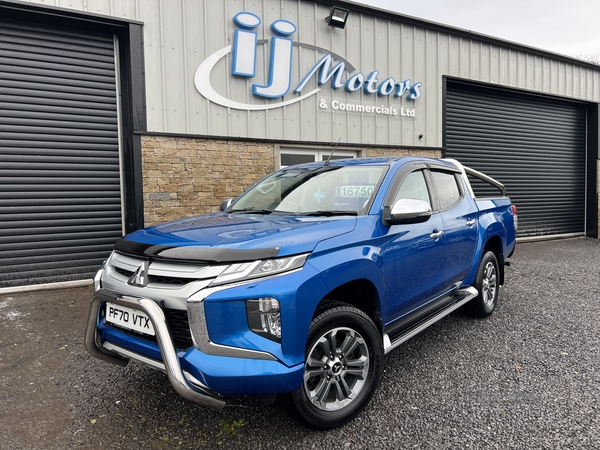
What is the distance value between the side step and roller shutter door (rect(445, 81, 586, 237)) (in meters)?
6.90

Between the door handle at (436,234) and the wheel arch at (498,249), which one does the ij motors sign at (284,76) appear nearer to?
the wheel arch at (498,249)

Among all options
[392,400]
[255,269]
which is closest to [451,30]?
[392,400]

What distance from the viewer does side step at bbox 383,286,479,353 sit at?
293cm

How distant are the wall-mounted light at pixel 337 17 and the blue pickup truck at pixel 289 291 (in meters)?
5.60

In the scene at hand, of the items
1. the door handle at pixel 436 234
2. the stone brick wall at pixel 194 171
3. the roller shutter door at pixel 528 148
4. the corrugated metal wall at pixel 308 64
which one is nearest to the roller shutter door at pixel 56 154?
the stone brick wall at pixel 194 171

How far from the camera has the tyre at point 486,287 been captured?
14.9 ft

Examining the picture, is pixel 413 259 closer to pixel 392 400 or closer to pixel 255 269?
pixel 392 400

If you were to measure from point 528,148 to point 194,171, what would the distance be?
9.54 meters

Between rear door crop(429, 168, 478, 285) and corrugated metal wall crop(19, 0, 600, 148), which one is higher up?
corrugated metal wall crop(19, 0, 600, 148)

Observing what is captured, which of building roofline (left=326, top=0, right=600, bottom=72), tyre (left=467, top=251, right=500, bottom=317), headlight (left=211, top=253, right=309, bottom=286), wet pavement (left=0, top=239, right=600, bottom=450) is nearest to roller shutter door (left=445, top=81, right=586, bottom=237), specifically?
building roofline (left=326, top=0, right=600, bottom=72)

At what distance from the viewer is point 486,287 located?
186 inches

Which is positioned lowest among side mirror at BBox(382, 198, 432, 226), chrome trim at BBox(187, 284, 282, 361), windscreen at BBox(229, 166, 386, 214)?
chrome trim at BBox(187, 284, 282, 361)

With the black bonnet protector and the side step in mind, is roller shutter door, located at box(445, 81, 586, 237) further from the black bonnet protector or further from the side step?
the black bonnet protector

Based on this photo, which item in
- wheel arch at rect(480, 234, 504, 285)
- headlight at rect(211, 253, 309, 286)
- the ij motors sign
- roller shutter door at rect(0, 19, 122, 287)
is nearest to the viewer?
headlight at rect(211, 253, 309, 286)
